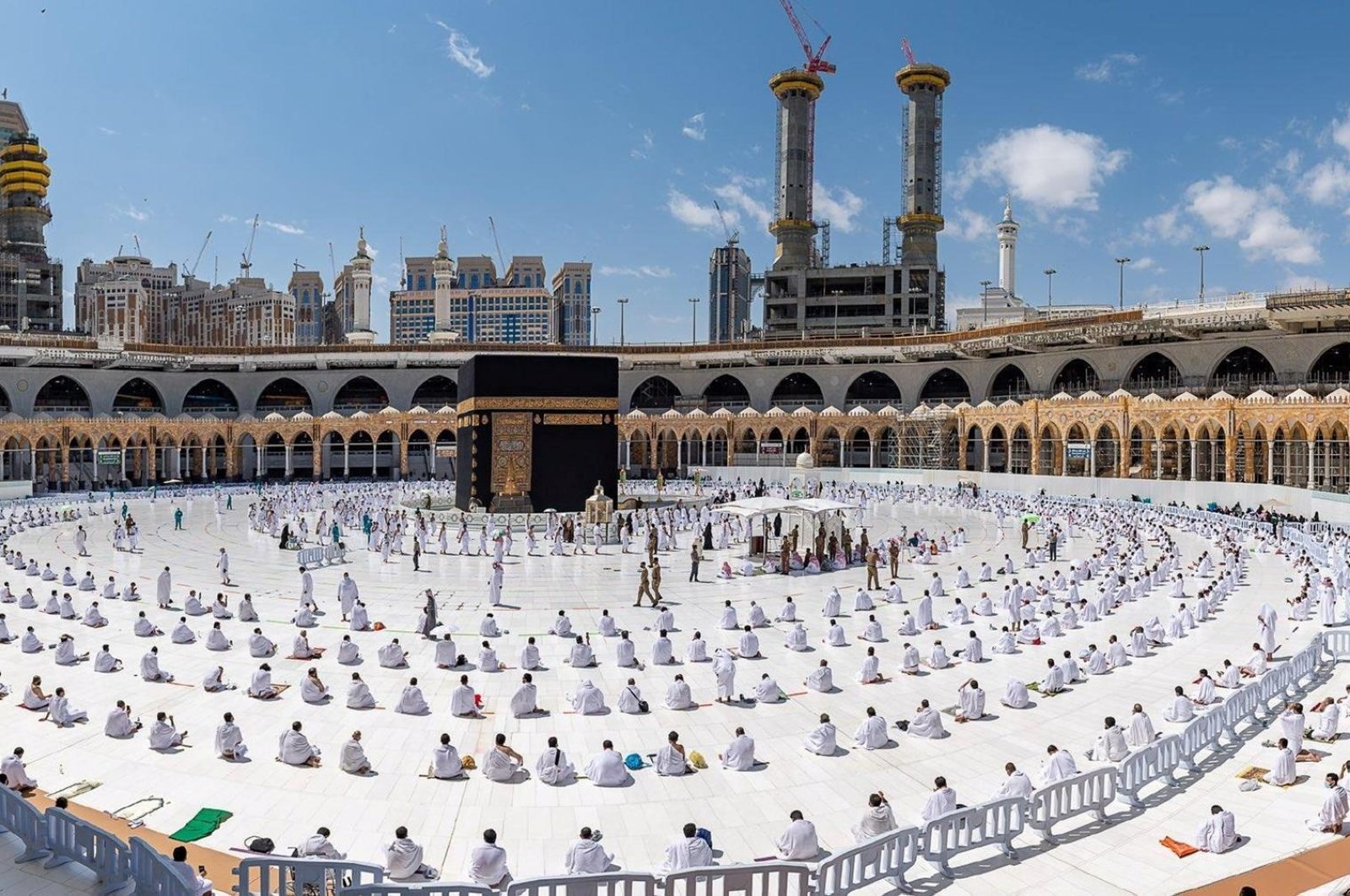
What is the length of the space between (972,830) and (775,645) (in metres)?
6.61

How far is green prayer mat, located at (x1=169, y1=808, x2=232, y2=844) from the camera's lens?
264 inches

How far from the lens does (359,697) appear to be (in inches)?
390

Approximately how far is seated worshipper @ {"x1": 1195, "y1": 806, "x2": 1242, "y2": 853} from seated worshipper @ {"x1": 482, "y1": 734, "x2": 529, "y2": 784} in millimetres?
5890

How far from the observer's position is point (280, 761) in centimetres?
830

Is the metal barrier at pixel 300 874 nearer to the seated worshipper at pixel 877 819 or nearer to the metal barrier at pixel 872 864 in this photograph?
the metal barrier at pixel 872 864

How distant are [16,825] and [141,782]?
64.2 inches

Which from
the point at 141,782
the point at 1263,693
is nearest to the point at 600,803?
the point at 141,782

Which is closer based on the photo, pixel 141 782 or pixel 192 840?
pixel 192 840

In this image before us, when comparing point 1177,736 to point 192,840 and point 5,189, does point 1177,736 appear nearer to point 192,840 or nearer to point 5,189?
point 192,840

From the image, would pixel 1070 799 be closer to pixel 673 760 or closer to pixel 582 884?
pixel 673 760

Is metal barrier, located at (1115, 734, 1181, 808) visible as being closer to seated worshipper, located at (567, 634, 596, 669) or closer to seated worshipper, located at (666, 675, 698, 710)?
seated worshipper, located at (666, 675, 698, 710)

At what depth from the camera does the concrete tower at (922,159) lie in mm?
71500

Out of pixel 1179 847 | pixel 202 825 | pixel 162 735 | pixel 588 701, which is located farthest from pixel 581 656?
pixel 1179 847

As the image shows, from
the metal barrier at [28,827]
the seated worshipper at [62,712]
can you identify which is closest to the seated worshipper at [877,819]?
the metal barrier at [28,827]
